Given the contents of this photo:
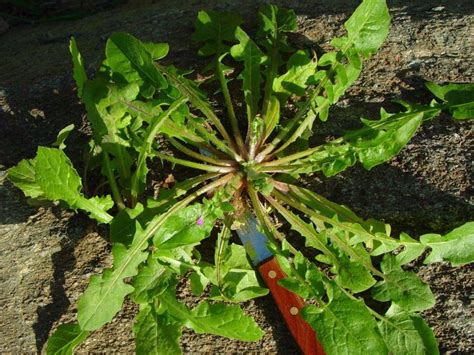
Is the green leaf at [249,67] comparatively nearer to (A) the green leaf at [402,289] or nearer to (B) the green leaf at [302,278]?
(B) the green leaf at [302,278]

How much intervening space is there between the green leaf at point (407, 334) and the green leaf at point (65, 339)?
958 millimetres

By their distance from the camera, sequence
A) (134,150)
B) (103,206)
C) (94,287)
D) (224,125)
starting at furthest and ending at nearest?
(224,125)
(134,150)
(103,206)
(94,287)

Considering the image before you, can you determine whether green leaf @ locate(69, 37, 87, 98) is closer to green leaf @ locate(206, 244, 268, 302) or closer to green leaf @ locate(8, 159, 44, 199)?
green leaf @ locate(8, 159, 44, 199)

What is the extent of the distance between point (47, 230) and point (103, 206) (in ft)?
1.20

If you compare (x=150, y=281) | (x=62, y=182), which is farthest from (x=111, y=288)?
(x=62, y=182)

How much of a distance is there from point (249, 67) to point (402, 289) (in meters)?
0.95

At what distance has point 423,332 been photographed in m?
2.10

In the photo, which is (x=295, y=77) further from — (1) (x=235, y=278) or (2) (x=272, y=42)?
(1) (x=235, y=278)

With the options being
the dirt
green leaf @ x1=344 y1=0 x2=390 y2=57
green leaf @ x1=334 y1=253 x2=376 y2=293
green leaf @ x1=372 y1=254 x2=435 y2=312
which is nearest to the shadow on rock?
the dirt

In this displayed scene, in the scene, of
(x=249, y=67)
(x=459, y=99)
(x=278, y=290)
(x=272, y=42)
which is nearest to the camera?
(x=278, y=290)

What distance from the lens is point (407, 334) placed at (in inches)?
83.0

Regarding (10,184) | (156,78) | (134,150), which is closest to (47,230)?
(10,184)

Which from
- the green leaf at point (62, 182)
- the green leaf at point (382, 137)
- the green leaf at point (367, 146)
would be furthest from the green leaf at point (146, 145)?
the green leaf at point (382, 137)

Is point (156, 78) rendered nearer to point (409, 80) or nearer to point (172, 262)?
point (172, 262)
